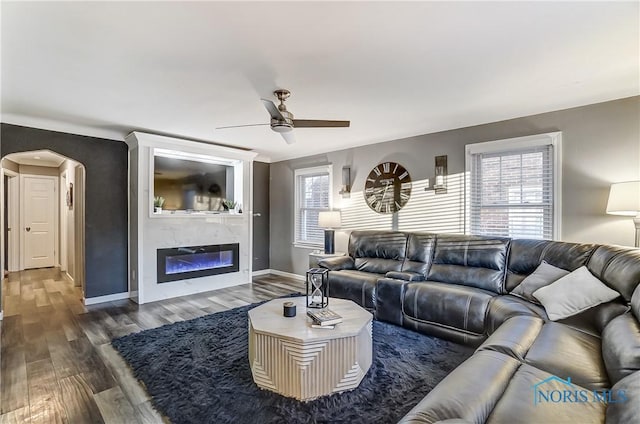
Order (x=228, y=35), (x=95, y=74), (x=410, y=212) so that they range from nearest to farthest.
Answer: (x=228, y=35) → (x=95, y=74) → (x=410, y=212)

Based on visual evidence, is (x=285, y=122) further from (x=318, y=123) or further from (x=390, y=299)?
(x=390, y=299)

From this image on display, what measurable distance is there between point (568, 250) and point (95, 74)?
449 cm

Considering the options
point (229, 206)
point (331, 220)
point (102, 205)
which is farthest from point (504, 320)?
point (102, 205)

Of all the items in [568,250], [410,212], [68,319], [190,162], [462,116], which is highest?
[462,116]

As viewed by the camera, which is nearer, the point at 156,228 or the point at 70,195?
the point at 156,228

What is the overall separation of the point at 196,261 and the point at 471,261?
158 inches

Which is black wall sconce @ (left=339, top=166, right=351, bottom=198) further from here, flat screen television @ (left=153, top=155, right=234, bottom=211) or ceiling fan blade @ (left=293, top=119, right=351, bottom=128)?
ceiling fan blade @ (left=293, top=119, right=351, bottom=128)

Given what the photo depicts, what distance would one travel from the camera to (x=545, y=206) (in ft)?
11.2

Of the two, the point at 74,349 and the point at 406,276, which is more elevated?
the point at 406,276

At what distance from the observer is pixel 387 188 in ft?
15.5

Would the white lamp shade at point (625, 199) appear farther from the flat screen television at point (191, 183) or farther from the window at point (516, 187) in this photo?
the flat screen television at point (191, 183)

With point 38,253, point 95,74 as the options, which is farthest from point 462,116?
point 38,253

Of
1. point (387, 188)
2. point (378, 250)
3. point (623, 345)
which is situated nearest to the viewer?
point (623, 345)

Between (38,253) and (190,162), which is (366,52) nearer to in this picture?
(190,162)
